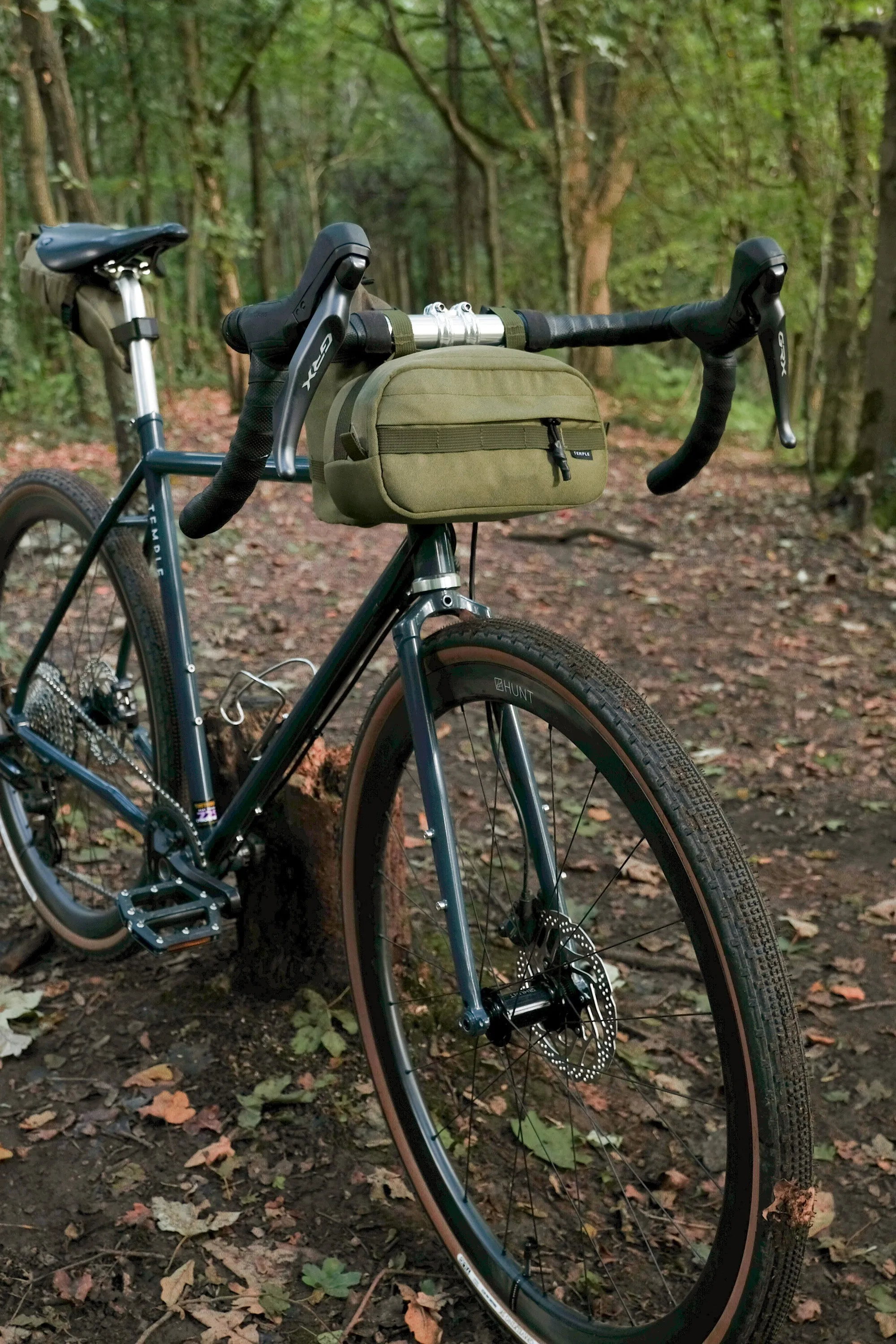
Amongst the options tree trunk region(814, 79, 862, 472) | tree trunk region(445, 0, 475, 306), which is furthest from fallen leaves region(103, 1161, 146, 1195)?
tree trunk region(445, 0, 475, 306)

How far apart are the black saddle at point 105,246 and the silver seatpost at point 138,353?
2.1 inches

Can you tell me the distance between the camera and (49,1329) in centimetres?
206

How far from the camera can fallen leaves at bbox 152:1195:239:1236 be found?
2.32 metres

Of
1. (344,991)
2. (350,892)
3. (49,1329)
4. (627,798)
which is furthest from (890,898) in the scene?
(49,1329)

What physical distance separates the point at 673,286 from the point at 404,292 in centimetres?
1048

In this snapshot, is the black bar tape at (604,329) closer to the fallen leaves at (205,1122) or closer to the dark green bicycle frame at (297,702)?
the dark green bicycle frame at (297,702)

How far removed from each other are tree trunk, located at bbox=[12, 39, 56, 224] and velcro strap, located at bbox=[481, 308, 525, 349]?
8370 mm

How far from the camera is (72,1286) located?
7.10ft

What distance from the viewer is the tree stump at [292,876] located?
286 centimetres

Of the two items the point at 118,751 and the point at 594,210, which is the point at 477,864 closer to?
the point at 118,751

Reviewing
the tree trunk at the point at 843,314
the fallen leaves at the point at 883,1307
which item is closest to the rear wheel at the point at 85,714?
the fallen leaves at the point at 883,1307

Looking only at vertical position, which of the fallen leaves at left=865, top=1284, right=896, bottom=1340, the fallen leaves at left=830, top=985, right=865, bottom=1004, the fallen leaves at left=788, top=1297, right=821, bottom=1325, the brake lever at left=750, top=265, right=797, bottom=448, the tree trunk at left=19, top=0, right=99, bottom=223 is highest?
the tree trunk at left=19, top=0, right=99, bottom=223

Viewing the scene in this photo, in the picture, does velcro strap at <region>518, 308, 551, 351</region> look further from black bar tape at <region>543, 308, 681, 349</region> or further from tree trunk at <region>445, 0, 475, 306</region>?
tree trunk at <region>445, 0, 475, 306</region>

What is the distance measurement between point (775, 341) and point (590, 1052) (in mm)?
1121
